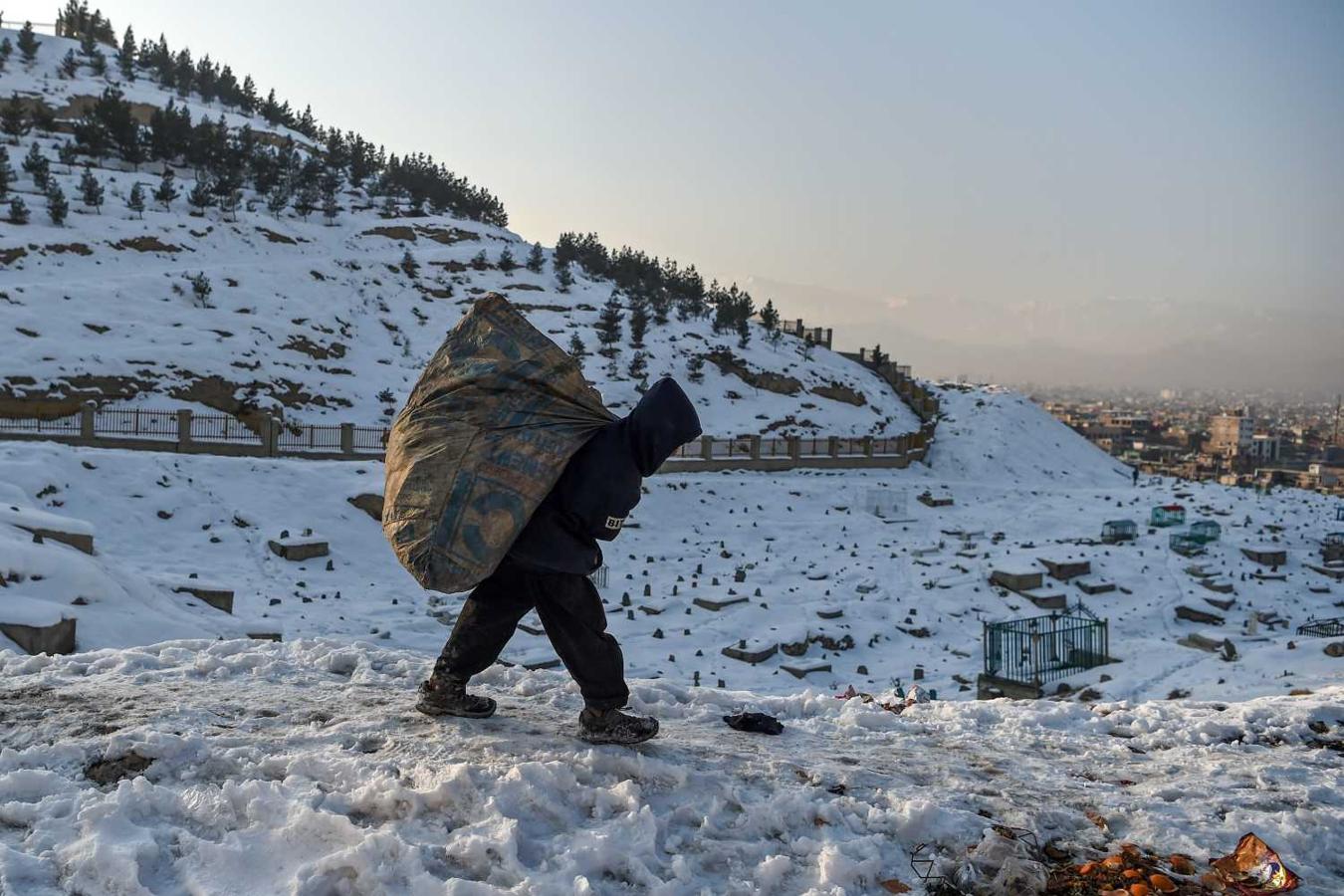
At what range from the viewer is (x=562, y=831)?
3424 mm

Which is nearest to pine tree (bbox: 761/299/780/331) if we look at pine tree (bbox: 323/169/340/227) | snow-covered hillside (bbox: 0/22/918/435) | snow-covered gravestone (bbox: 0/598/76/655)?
snow-covered hillside (bbox: 0/22/918/435)

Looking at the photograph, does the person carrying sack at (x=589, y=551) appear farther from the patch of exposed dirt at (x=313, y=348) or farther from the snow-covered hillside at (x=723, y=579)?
the patch of exposed dirt at (x=313, y=348)

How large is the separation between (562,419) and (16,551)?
699cm

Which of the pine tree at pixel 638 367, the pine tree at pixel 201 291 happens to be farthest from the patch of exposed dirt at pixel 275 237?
the pine tree at pixel 638 367

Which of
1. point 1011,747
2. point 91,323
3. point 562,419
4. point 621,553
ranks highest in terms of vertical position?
point 91,323

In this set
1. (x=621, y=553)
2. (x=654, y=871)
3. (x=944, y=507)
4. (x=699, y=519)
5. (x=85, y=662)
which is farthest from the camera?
(x=944, y=507)

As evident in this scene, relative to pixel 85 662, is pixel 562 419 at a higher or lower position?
higher

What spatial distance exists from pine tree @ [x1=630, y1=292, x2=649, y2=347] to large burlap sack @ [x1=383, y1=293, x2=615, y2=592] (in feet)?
136

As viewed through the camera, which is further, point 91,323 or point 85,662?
point 91,323

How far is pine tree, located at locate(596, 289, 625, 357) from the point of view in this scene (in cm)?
4431

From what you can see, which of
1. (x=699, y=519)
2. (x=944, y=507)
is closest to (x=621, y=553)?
(x=699, y=519)

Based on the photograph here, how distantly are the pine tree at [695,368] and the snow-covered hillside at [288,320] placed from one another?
287 millimetres

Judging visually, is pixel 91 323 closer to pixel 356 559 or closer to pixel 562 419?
pixel 356 559

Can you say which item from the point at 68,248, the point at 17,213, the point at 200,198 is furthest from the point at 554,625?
the point at 200,198
